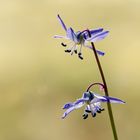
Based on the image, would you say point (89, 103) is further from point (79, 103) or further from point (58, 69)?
point (58, 69)

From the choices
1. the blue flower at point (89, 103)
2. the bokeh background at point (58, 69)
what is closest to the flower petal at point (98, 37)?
the blue flower at point (89, 103)

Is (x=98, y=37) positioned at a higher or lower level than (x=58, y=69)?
lower

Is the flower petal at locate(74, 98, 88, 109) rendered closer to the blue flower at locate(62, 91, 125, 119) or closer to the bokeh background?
the blue flower at locate(62, 91, 125, 119)

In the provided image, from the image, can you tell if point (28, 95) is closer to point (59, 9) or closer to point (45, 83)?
point (45, 83)

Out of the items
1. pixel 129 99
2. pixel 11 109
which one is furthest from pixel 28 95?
pixel 129 99

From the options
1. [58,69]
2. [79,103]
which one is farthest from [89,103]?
[58,69]

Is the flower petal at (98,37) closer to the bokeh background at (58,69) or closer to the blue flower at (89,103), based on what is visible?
the blue flower at (89,103)

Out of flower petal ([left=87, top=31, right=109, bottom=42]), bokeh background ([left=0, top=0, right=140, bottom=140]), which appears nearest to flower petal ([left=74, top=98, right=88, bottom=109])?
flower petal ([left=87, top=31, right=109, bottom=42])

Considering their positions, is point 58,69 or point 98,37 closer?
point 98,37
